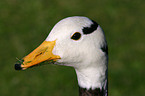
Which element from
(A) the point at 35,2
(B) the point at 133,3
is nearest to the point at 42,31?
(A) the point at 35,2

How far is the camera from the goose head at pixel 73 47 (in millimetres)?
1840

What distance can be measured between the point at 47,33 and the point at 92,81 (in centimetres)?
374

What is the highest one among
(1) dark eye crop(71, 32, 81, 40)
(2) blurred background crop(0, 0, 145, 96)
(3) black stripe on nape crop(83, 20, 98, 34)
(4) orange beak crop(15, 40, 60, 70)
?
(3) black stripe on nape crop(83, 20, 98, 34)

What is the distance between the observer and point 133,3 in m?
6.50

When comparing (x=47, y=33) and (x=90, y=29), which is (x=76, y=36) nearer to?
(x=90, y=29)

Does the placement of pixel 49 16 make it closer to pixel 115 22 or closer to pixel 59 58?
pixel 115 22

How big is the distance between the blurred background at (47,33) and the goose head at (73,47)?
2.59 meters

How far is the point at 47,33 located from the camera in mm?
5668

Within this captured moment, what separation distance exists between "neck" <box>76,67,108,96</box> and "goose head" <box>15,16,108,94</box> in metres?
0.03

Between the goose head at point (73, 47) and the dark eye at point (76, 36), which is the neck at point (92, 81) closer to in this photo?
the goose head at point (73, 47)

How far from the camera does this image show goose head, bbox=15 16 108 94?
184 cm

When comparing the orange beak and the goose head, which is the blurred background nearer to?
the goose head

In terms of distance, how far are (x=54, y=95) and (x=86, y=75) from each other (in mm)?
2579

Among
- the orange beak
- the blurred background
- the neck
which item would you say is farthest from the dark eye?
the blurred background
